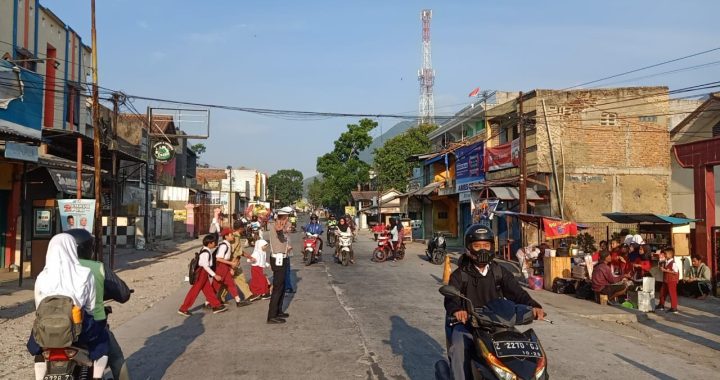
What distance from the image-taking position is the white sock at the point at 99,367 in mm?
4234

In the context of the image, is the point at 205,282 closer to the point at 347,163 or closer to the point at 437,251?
the point at 437,251

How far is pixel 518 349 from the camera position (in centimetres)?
376

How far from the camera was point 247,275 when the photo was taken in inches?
→ 672

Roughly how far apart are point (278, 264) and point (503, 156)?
18948 millimetres

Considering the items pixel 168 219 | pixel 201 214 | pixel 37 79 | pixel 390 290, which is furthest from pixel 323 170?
pixel 390 290

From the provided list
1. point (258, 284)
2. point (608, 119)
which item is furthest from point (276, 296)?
point (608, 119)

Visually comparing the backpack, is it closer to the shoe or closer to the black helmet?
the black helmet

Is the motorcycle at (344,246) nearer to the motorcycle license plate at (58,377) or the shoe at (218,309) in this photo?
the shoe at (218,309)

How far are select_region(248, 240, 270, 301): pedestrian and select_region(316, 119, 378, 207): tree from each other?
52925 millimetres

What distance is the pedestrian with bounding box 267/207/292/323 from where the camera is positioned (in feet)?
29.9

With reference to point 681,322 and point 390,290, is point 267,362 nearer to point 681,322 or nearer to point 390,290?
point 390,290

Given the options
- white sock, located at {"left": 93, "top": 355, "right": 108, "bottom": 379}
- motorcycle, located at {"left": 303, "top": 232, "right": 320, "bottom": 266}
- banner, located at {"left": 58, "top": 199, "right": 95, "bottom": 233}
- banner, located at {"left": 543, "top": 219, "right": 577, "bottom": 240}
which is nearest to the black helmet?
white sock, located at {"left": 93, "top": 355, "right": 108, "bottom": 379}

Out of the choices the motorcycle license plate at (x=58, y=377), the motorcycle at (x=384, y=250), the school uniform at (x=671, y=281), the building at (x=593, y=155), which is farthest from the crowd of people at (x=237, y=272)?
the building at (x=593, y=155)

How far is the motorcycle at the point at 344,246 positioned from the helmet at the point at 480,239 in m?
15.3
